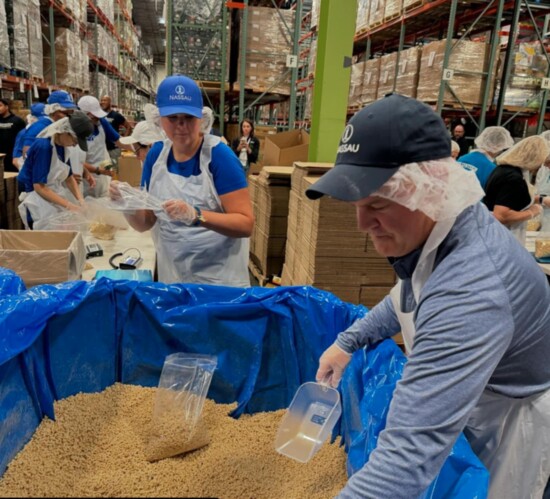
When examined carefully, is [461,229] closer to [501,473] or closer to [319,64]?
[501,473]

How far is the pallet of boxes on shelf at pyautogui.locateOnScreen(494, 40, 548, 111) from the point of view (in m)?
6.64

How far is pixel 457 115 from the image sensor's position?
7609 millimetres

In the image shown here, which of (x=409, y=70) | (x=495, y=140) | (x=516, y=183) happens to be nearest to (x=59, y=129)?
(x=516, y=183)

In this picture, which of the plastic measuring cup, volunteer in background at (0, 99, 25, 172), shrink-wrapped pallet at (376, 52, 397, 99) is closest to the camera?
the plastic measuring cup

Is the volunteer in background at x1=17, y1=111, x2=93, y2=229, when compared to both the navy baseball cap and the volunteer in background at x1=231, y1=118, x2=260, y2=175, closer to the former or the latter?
the navy baseball cap

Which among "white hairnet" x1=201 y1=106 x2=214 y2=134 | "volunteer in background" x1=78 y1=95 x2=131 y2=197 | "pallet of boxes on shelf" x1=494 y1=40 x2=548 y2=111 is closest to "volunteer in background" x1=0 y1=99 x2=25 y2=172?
"volunteer in background" x1=78 y1=95 x2=131 y2=197

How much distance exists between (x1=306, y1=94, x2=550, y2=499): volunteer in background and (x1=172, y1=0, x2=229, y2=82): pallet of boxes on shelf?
233 inches

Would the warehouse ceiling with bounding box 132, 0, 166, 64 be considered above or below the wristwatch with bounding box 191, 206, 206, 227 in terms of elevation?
above

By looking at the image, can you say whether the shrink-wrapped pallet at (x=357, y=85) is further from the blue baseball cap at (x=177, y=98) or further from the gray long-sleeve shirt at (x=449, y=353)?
the gray long-sleeve shirt at (x=449, y=353)

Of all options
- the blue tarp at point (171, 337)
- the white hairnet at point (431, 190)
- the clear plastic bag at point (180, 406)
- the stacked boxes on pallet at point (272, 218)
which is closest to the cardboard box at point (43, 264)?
the blue tarp at point (171, 337)

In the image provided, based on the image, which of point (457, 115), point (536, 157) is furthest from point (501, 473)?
point (457, 115)

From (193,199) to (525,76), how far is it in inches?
254

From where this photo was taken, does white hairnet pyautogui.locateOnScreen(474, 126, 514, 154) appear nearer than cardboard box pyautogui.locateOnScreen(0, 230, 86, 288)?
No

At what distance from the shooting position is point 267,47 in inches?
231
